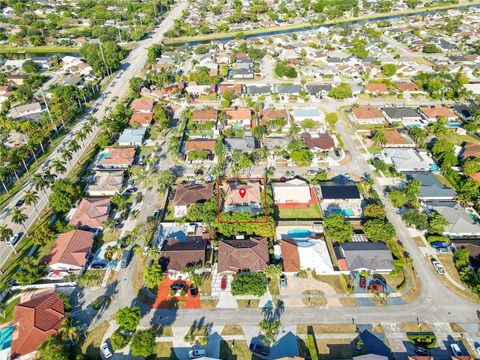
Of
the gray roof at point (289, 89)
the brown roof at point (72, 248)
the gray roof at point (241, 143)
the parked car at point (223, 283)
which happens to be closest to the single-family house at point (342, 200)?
the gray roof at point (241, 143)

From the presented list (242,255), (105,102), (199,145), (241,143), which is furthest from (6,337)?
(105,102)

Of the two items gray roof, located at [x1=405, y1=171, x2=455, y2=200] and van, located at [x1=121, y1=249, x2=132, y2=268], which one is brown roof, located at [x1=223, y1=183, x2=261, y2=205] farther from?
gray roof, located at [x1=405, y1=171, x2=455, y2=200]

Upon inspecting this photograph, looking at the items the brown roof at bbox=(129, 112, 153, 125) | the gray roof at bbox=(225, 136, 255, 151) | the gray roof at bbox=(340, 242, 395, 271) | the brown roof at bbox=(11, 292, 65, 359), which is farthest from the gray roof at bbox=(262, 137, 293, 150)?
the brown roof at bbox=(11, 292, 65, 359)

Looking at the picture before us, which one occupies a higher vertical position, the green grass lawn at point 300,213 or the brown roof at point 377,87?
the brown roof at point 377,87

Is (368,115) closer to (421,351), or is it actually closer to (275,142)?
(275,142)

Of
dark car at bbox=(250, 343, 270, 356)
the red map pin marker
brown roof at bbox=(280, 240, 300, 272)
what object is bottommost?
dark car at bbox=(250, 343, 270, 356)

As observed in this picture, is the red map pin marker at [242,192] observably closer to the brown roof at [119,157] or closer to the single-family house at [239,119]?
the brown roof at [119,157]

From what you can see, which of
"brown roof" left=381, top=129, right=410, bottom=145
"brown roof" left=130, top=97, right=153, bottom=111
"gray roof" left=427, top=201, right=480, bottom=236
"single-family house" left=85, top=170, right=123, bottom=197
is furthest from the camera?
"brown roof" left=130, top=97, right=153, bottom=111

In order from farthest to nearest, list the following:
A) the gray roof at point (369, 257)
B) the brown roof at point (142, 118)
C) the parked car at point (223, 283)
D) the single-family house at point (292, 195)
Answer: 1. the brown roof at point (142, 118)
2. the single-family house at point (292, 195)
3. the gray roof at point (369, 257)
4. the parked car at point (223, 283)
